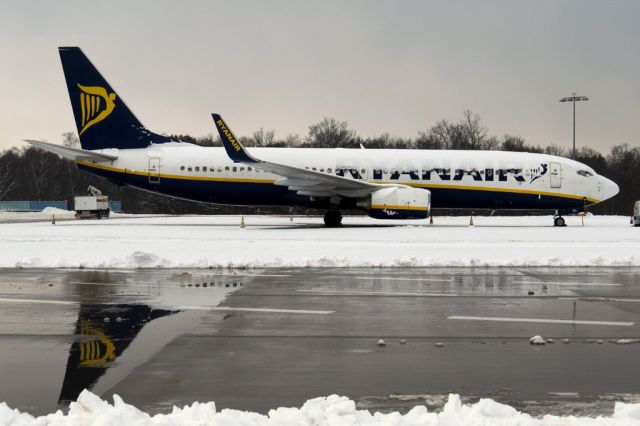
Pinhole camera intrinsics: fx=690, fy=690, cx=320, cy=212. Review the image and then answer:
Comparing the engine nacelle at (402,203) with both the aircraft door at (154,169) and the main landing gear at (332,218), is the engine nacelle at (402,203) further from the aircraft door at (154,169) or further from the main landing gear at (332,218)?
the aircraft door at (154,169)

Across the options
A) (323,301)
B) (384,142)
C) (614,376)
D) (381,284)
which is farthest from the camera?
(384,142)

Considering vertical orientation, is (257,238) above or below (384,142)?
below

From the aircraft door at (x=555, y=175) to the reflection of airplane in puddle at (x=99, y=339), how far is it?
26.5m

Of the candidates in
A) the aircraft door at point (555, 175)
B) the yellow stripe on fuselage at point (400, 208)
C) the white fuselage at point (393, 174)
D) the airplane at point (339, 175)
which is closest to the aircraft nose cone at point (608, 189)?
the airplane at point (339, 175)

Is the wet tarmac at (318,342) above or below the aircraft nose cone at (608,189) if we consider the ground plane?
below

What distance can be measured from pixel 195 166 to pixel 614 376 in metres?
27.4

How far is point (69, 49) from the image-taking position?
33.3m

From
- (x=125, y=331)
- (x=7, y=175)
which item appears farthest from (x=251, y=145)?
(x=125, y=331)

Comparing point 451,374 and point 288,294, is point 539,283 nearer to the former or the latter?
point 288,294

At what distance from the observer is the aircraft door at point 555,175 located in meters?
32.0

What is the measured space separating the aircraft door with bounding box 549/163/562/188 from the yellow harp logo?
69.1ft

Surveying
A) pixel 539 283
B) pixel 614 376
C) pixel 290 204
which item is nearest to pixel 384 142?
pixel 290 204

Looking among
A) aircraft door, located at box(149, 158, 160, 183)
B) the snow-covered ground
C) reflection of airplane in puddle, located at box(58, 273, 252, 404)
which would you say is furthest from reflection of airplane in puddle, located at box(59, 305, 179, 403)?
aircraft door, located at box(149, 158, 160, 183)

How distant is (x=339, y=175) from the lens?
31359 millimetres
